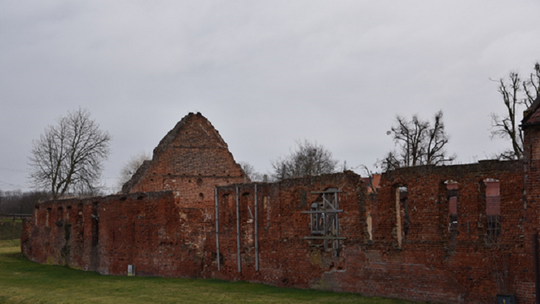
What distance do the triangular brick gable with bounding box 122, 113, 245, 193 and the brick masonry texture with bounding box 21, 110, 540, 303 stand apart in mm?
51

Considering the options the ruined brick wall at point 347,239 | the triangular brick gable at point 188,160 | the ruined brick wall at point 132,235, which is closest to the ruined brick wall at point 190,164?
the triangular brick gable at point 188,160

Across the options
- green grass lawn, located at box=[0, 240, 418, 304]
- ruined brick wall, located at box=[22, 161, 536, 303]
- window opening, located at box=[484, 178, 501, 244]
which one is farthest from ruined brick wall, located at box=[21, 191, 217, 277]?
window opening, located at box=[484, 178, 501, 244]

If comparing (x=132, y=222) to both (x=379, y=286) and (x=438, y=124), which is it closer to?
(x=379, y=286)

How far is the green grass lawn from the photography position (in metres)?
15.4

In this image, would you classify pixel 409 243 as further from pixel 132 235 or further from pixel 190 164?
pixel 190 164

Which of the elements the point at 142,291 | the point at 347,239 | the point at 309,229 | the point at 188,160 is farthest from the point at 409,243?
the point at 188,160

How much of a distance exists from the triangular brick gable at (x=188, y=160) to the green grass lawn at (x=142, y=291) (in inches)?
212

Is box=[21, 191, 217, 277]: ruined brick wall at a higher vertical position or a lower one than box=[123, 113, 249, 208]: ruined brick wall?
lower

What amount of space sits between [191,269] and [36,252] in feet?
48.9

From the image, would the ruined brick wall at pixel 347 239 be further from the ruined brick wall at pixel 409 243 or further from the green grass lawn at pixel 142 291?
the green grass lawn at pixel 142 291

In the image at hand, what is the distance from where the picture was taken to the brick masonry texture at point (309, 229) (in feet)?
42.0

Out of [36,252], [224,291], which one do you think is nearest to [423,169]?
[224,291]

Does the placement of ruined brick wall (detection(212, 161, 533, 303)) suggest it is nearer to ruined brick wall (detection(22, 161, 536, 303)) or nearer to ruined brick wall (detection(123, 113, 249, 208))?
ruined brick wall (detection(22, 161, 536, 303))

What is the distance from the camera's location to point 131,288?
18.6m
